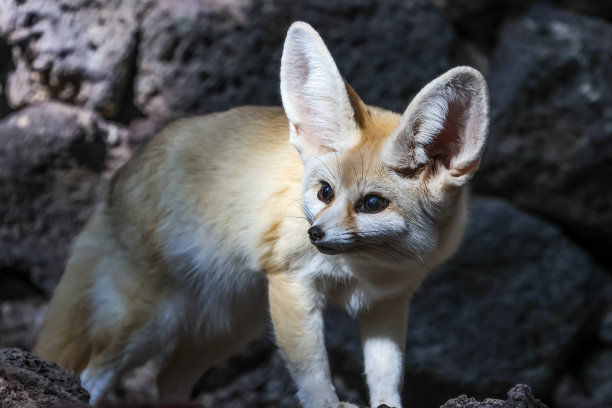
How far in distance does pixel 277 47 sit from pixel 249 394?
217 cm

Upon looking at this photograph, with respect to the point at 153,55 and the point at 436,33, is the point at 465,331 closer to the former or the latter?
the point at 436,33

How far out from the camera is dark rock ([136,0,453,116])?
14.6 ft

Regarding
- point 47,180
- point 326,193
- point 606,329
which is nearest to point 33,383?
point 326,193

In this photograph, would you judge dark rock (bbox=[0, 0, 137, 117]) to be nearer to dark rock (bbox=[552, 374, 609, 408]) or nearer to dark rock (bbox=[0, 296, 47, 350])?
dark rock (bbox=[0, 296, 47, 350])

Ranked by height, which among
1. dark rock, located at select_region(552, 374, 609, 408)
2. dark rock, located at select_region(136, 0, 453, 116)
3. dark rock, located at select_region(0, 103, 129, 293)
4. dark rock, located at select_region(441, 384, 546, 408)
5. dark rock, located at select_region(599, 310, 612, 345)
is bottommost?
dark rock, located at select_region(552, 374, 609, 408)

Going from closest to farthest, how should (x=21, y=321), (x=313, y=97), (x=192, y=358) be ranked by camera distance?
(x=313, y=97), (x=192, y=358), (x=21, y=321)

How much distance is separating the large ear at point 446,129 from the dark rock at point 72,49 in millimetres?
2352

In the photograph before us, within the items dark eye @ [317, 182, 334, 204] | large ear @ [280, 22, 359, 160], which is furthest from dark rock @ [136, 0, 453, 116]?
dark eye @ [317, 182, 334, 204]

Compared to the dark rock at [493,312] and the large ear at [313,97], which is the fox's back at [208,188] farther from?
the dark rock at [493,312]

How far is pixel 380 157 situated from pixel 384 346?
85cm

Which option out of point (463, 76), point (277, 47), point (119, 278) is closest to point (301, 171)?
point (463, 76)

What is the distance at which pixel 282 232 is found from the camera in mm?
2979

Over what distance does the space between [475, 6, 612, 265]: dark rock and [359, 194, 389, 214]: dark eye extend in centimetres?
211

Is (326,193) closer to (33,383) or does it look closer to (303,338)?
(303,338)
